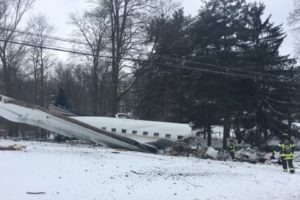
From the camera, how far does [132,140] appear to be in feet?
89.8

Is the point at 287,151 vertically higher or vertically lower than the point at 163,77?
lower

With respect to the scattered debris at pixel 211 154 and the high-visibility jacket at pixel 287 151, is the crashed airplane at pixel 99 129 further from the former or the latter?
the high-visibility jacket at pixel 287 151

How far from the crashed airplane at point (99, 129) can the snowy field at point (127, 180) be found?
687cm

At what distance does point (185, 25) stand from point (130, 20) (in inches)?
296

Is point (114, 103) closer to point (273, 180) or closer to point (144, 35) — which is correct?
point (144, 35)

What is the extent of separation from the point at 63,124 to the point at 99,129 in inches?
90.0

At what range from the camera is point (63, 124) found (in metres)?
27.5

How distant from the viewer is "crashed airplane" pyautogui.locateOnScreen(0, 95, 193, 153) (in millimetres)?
27250

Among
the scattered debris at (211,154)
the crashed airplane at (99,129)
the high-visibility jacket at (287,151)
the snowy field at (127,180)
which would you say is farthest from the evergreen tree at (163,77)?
the snowy field at (127,180)

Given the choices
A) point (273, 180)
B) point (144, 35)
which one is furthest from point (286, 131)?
point (273, 180)

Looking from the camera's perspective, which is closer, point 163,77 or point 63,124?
point 63,124

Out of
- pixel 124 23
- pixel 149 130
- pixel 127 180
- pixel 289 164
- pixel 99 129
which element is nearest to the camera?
pixel 127 180

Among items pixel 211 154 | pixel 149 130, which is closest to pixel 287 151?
pixel 211 154

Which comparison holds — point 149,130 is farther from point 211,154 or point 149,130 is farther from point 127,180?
point 127,180
